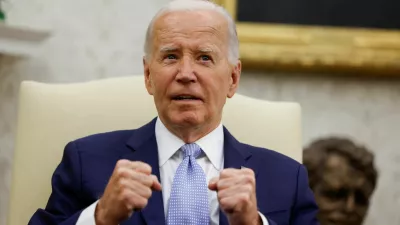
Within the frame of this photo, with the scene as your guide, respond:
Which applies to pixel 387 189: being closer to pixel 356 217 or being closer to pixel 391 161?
pixel 391 161

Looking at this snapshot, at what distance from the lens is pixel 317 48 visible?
2.96 meters

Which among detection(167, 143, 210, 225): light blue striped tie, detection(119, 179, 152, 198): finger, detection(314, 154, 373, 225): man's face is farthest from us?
detection(314, 154, 373, 225): man's face

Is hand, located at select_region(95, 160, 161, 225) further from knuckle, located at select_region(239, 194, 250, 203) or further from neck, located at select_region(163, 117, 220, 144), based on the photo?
neck, located at select_region(163, 117, 220, 144)

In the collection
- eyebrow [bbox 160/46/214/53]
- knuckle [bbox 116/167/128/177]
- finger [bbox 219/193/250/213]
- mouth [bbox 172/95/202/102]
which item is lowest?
finger [bbox 219/193/250/213]

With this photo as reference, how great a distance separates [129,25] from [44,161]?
1160mm

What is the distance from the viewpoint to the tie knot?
1.77 m

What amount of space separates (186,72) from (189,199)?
279mm

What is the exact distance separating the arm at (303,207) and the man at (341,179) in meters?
0.84

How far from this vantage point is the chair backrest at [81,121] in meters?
1.88

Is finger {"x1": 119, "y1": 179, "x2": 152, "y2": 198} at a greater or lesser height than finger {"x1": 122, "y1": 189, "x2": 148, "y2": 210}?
greater

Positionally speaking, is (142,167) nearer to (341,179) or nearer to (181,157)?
(181,157)

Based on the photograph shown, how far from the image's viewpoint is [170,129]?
181 centimetres

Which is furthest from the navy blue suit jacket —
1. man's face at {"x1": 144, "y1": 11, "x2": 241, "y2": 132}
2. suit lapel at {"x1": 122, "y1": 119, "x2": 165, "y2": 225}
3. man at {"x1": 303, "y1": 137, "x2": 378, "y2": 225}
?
man at {"x1": 303, "y1": 137, "x2": 378, "y2": 225}

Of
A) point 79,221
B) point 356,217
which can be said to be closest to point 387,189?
point 356,217
